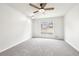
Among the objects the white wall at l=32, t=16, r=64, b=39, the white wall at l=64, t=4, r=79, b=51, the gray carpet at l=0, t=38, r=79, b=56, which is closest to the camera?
the gray carpet at l=0, t=38, r=79, b=56

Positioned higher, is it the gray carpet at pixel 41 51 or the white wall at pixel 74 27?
the white wall at pixel 74 27

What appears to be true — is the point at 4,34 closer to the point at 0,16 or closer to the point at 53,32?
the point at 0,16

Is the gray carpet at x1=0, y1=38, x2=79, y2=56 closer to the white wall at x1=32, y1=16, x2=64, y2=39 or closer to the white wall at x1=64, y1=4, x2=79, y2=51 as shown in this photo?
the white wall at x1=64, y1=4, x2=79, y2=51

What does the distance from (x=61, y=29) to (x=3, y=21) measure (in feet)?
15.3

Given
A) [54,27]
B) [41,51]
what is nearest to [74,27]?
[41,51]

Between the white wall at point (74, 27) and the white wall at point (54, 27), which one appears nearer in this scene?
the white wall at point (74, 27)

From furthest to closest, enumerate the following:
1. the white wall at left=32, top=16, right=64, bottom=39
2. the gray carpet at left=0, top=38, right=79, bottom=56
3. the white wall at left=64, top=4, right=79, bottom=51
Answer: the white wall at left=32, top=16, right=64, bottom=39 → the white wall at left=64, top=4, right=79, bottom=51 → the gray carpet at left=0, top=38, right=79, bottom=56

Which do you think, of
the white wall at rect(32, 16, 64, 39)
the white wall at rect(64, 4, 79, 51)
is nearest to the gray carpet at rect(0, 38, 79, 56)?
the white wall at rect(64, 4, 79, 51)

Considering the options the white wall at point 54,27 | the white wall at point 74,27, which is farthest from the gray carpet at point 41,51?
the white wall at point 54,27

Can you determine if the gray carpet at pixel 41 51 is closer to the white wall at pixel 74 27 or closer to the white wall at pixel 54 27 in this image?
the white wall at pixel 74 27

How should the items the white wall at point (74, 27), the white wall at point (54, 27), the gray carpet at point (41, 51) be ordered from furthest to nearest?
1. the white wall at point (54, 27)
2. the white wall at point (74, 27)
3. the gray carpet at point (41, 51)

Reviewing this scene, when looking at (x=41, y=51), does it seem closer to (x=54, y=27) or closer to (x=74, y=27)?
(x=74, y=27)

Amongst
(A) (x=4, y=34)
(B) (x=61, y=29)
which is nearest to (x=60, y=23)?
(B) (x=61, y=29)

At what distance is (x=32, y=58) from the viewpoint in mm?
652
